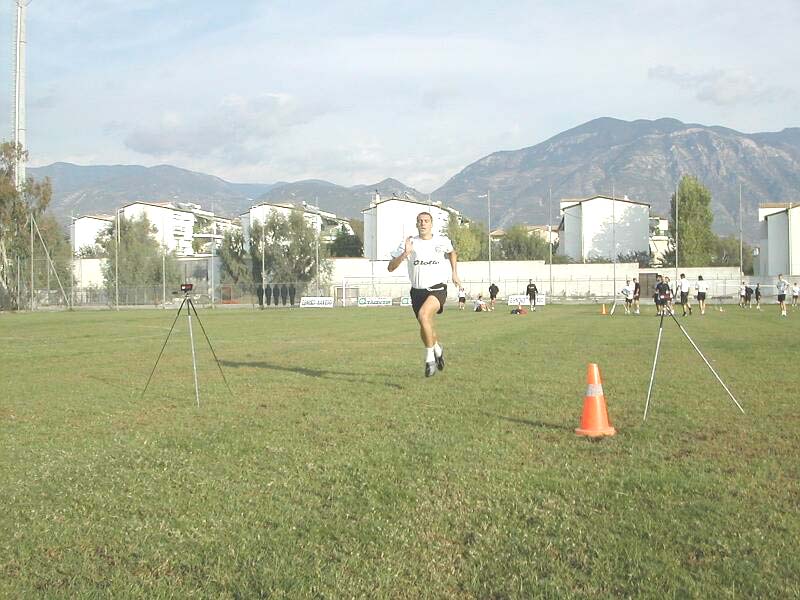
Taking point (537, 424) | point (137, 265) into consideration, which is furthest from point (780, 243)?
point (537, 424)

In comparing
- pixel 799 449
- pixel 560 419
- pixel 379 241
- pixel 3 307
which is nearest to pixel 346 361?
pixel 560 419

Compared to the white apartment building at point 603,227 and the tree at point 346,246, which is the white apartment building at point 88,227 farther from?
the white apartment building at point 603,227

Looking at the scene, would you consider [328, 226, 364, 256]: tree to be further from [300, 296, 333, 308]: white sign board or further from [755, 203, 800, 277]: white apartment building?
[755, 203, 800, 277]: white apartment building

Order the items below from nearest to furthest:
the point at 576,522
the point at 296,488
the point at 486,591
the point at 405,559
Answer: the point at 486,591, the point at 405,559, the point at 576,522, the point at 296,488

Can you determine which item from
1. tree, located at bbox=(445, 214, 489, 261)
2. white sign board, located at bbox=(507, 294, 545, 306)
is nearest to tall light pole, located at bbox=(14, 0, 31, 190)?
white sign board, located at bbox=(507, 294, 545, 306)

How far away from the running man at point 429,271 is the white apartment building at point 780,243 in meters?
73.5

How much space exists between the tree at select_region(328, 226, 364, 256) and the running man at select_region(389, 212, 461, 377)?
107m

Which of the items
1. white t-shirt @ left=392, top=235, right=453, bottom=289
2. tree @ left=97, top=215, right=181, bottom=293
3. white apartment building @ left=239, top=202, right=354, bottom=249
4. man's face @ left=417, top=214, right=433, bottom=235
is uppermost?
white apartment building @ left=239, top=202, right=354, bottom=249

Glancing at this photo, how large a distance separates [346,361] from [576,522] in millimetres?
10326

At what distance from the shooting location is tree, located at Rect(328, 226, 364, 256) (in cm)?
12034

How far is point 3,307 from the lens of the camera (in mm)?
65750

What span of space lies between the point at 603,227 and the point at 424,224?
10136cm

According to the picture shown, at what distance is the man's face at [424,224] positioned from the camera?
11627 millimetres

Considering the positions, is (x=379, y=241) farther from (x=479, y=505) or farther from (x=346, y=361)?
(x=479, y=505)
